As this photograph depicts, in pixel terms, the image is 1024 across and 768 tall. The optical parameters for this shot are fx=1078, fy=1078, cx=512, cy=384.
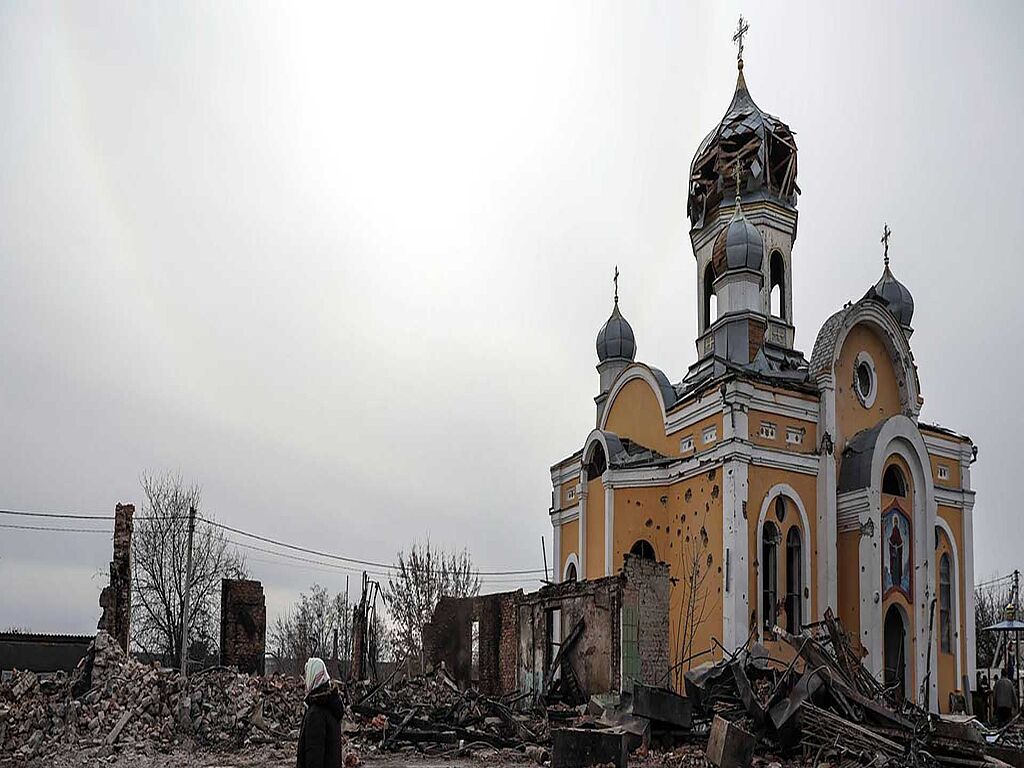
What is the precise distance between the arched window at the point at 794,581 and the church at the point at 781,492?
0.12ft

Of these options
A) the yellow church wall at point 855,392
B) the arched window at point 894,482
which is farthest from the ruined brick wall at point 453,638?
the arched window at point 894,482

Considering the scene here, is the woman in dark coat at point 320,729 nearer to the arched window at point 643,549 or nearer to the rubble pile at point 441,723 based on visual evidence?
the rubble pile at point 441,723

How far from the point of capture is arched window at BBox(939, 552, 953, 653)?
2661cm

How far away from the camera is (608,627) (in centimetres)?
2022

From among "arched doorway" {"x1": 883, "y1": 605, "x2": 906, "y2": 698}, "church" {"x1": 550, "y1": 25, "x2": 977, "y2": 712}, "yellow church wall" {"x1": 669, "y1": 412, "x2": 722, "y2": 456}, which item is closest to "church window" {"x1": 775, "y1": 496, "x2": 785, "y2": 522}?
"church" {"x1": 550, "y1": 25, "x2": 977, "y2": 712}

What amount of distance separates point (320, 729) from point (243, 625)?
17.7m

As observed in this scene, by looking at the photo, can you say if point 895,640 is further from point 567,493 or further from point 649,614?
point 567,493

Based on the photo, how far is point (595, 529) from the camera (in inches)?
1046

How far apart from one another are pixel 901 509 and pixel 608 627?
9.36m

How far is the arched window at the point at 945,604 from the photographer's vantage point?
26.6 metres

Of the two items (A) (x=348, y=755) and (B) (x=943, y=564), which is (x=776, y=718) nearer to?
(A) (x=348, y=755)

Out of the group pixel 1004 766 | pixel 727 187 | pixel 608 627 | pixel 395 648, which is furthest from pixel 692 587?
pixel 395 648

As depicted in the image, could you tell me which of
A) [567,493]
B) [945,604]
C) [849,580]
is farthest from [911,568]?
[567,493]

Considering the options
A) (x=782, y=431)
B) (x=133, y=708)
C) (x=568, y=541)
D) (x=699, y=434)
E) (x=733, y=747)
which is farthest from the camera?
(x=568, y=541)
